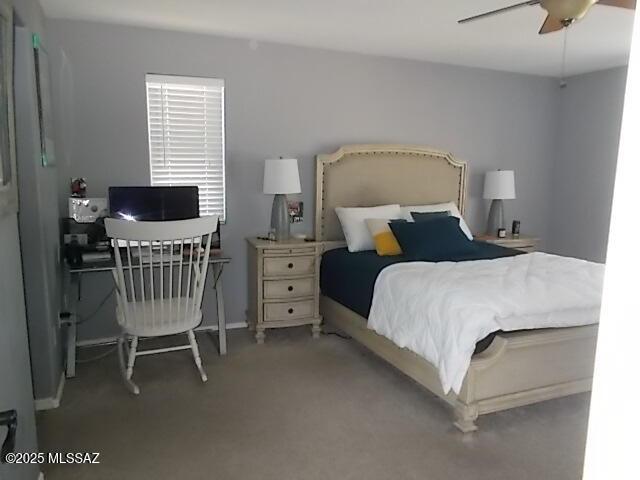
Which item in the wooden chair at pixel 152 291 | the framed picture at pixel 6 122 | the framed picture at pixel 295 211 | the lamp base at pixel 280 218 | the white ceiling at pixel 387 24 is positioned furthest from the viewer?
the framed picture at pixel 295 211

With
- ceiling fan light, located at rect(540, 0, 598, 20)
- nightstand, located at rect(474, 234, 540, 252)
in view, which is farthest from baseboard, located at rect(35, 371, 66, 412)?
nightstand, located at rect(474, 234, 540, 252)

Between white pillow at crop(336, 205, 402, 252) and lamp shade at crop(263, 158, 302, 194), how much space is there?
48 centimetres

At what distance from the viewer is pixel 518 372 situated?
246 centimetres

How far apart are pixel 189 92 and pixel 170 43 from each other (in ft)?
1.17

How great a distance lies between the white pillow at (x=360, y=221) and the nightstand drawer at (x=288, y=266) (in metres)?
0.35

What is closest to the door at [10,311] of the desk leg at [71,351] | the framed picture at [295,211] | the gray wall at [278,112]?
the desk leg at [71,351]

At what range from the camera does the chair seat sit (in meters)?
2.67

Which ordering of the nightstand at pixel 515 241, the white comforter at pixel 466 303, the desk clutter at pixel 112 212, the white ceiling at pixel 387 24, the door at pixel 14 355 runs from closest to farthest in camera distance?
the door at pixel 14 355
the white comforter at pixel 466 303
the white ceiling at pixel 387 24
the desk clutter at pixel 112 212
the nightstand at pixel 515 241

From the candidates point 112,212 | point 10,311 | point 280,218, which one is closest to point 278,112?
point 280,218

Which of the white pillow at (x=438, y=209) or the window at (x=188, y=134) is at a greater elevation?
the window at (x=188, y=134)

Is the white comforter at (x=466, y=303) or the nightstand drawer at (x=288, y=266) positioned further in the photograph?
the nightstand drawer at (x=288, y=266)

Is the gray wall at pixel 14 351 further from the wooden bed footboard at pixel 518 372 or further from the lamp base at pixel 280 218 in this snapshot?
the lamp base at pixel 280 218

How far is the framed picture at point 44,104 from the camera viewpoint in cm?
252

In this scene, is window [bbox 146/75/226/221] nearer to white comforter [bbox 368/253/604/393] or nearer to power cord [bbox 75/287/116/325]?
power cord [bbox 75/287/116/325]
